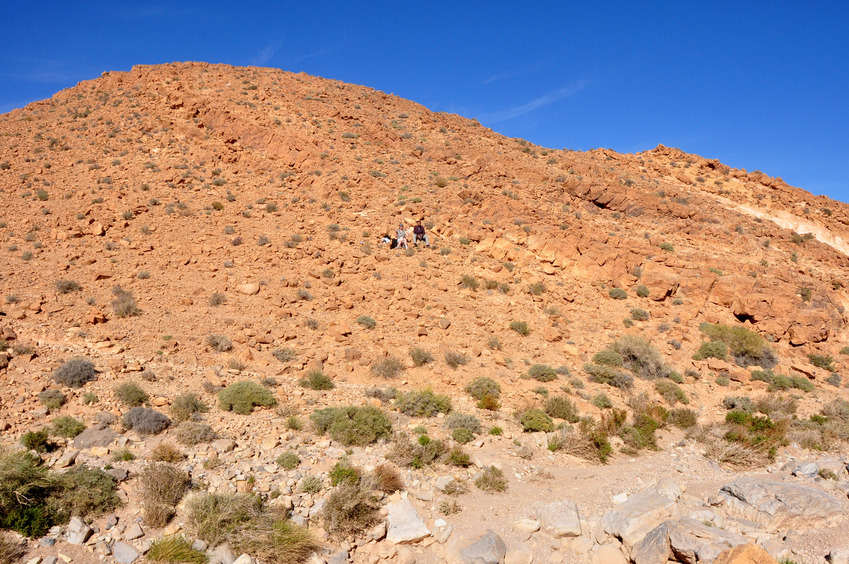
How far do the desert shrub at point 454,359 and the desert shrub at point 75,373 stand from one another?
749 centimetres

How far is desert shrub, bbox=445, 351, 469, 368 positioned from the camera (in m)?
11.9

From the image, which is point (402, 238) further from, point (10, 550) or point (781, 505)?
point (10, 550)

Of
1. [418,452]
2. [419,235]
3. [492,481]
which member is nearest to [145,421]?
[418,452]

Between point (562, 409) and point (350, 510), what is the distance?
544 cm

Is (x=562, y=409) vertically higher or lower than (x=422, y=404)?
higher

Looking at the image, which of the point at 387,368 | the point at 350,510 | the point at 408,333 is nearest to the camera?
the point at 350,510

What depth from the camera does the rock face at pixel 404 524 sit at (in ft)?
20.4

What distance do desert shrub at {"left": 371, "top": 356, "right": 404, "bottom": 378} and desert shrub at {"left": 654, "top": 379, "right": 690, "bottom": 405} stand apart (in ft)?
22.1

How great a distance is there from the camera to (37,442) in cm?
702

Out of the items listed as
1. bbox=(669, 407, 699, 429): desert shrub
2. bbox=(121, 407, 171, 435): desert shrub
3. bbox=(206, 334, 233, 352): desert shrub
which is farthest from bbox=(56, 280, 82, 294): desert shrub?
bbox=(669, 407, 699, 429): desert shrub

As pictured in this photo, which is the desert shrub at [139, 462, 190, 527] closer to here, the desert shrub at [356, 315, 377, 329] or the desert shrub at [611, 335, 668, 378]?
the desert shrub at [356, 315, 377, 329]

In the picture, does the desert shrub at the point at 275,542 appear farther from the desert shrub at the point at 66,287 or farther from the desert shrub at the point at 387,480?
the desert shrub at the point at 66,287

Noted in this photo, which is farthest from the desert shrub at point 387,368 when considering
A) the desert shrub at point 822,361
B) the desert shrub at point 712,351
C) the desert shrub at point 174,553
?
the desert shrub at point 822,361

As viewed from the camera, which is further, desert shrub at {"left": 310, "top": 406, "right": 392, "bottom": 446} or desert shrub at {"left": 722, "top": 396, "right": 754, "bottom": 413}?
desert shrub at {"left": 722, "top": 396, "right": 754, "bottom": 413}
